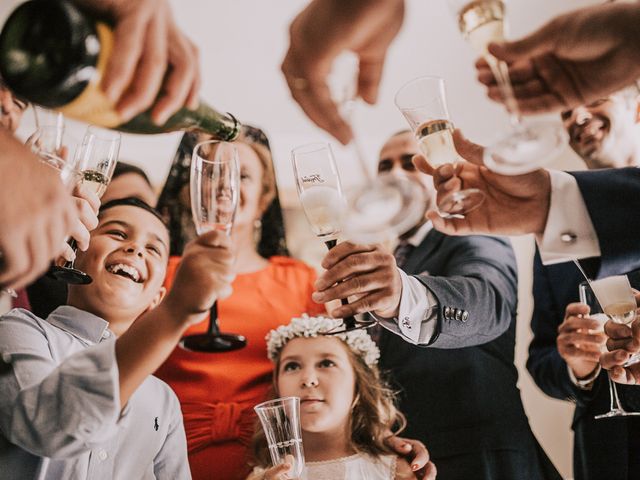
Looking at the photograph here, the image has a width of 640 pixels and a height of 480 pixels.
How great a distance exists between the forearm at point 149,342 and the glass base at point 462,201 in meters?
0.56

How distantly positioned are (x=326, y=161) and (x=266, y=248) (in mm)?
1345

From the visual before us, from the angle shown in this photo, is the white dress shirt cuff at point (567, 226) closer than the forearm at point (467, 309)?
Yes

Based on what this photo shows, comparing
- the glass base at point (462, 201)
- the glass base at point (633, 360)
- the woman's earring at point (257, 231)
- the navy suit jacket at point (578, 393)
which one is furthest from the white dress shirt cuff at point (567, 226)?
the woman's earring at point (257, 231)

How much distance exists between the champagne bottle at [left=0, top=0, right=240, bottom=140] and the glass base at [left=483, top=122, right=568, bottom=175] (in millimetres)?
567

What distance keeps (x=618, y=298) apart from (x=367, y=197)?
36.5 inches

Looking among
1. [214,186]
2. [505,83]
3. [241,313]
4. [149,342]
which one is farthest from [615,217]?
[241,313]

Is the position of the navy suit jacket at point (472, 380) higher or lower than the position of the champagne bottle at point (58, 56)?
lower

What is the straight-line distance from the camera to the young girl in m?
1.78

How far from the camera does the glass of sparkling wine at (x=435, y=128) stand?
1.16 metres

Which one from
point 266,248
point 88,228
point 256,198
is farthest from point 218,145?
point 266,248

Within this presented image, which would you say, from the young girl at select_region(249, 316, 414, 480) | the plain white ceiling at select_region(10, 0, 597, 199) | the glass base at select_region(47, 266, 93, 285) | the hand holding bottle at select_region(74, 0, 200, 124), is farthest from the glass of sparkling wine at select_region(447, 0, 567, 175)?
the plain white ceiling at select_region(10, 0, 597, 199)

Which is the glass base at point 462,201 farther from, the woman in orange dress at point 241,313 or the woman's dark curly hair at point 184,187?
the woman's dark curly hair at point 184,187

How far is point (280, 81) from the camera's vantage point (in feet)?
10.5

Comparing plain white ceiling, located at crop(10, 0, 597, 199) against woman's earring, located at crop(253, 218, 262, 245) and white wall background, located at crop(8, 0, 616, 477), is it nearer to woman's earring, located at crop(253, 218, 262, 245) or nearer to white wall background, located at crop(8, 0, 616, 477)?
white wall background, located at crop(8, 0, 616, 477)
